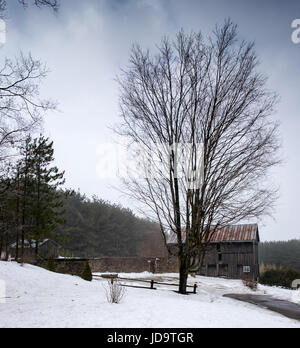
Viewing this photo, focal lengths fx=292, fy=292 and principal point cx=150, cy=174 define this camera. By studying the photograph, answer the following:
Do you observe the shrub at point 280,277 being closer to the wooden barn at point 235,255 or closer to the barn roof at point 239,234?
the wooden barn at point 235,255

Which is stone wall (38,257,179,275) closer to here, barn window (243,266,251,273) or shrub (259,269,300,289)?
barn window (243,266,251,273)

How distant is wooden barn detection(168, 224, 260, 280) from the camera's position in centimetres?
3062

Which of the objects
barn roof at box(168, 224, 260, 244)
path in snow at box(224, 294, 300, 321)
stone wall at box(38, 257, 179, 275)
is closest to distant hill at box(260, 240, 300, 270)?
barn roof at box(168, 224, 260, 244)

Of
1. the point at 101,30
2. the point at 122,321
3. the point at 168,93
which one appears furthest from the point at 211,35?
the point at 122,321

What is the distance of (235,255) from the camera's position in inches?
1234

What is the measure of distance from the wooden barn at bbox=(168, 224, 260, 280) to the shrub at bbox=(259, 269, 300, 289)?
1815 mm

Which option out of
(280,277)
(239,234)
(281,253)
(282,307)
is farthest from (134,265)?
(281,253)

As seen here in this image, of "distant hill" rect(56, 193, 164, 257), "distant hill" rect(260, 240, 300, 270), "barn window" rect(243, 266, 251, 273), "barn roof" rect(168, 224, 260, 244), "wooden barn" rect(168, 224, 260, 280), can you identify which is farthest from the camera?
"distant hill" rect(56, 193, 164, 257)

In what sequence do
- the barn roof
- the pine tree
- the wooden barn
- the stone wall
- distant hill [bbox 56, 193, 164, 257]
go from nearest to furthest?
the pine tree, the wooden barn, the barn roof, the stone wall, distant hill [bbox 56, 193, 164, 257]

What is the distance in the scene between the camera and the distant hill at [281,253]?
45.0m

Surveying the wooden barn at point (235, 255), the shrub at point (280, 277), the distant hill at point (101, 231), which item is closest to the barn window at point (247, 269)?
the wooden barn at point (235, 255)

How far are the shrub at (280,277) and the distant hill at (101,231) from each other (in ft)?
96.7

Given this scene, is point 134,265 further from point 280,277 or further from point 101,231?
point 101,231

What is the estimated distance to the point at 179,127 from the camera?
41.9ft
